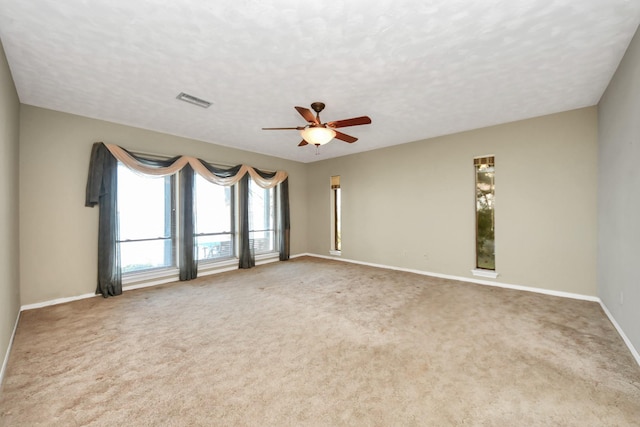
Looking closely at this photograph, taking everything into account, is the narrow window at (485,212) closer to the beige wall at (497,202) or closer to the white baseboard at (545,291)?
the beige wall at (497,202)

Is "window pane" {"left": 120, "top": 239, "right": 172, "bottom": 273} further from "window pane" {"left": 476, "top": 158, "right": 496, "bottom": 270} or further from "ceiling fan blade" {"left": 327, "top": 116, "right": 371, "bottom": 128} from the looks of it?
"window pane" {"left": 476, "top": 158, "right": 496, "bottom": 270}

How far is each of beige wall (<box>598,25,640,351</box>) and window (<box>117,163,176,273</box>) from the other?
19.5 feet

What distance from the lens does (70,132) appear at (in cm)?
365

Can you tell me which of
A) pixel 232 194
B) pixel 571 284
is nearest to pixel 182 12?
pixel 232 194

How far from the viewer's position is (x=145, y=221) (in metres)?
4.42

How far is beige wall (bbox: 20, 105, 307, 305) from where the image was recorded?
334cm

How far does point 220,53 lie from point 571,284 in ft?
17.3

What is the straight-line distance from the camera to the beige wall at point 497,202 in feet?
11.9

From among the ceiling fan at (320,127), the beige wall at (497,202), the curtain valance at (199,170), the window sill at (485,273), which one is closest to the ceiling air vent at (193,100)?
the ceiling fan at (320,127)

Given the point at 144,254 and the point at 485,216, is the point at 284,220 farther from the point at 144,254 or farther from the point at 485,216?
the point at 485,216

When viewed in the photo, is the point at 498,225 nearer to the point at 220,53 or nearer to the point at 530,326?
the point at 530,326

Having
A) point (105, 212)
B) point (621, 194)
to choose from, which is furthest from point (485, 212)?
point (105, 212)

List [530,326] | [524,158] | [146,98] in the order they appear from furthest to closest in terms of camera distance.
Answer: [524,158], [146,98], [530,326]

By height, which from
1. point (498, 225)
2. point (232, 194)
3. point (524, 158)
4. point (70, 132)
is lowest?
point (498, 225)
